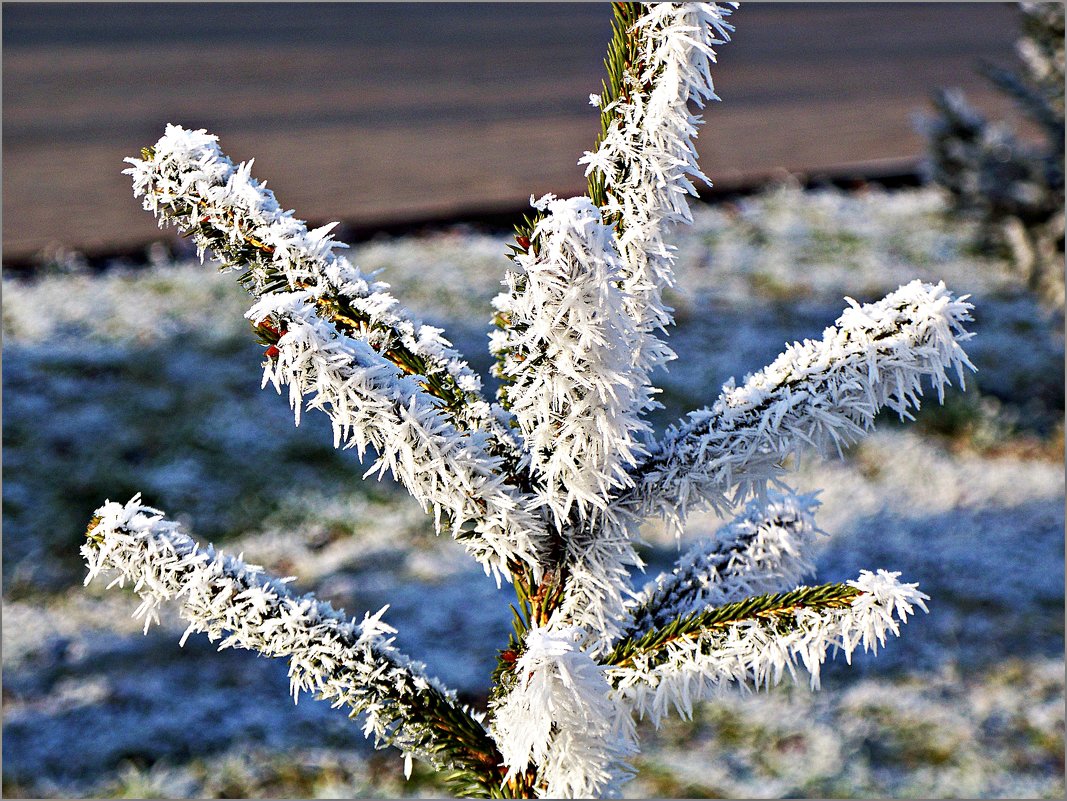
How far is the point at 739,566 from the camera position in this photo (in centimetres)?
150

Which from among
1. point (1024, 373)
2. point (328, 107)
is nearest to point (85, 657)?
point (1024, 373)

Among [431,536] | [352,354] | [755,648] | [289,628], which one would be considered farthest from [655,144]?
[431,536]

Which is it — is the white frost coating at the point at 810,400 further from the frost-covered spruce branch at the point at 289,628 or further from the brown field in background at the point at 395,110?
the brown field in background at the point at 395,110

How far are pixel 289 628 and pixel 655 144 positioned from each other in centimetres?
74

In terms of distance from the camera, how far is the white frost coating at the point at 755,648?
45.3 inches

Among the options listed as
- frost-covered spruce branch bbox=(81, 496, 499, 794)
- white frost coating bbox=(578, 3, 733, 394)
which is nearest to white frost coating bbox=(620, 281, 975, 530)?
white frost coating bbox=(578, 3, 733, 394)

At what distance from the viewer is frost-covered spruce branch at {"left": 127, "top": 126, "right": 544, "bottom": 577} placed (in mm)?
1055

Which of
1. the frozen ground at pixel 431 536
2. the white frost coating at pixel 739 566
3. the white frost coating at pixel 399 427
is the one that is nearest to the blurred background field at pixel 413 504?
the frozen ground at pixel 431 536

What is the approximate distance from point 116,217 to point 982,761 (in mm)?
4888

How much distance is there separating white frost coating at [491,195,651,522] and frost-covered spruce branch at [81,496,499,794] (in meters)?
0.33

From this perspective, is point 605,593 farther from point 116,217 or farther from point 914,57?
point 914,57

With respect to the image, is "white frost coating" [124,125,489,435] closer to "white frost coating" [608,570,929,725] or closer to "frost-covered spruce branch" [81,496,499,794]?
"frost-covered spruce branch" [81,496,499,794]

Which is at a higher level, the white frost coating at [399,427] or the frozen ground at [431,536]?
the white frost coating at [399,427]

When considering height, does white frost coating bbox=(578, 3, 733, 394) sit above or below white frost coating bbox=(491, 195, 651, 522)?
above
